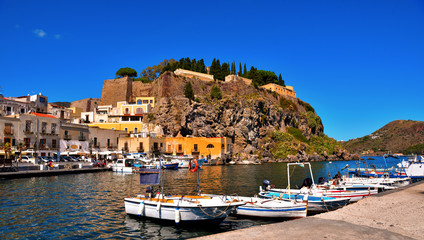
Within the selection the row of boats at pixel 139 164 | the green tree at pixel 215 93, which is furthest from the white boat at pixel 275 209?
the green tree at pixel 215 93

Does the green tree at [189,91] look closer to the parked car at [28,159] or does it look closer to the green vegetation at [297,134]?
the green vegetation at [297,134]

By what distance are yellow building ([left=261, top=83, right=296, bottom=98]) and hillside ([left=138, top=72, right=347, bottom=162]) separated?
13.4 ft

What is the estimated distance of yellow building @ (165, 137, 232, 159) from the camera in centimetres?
6750

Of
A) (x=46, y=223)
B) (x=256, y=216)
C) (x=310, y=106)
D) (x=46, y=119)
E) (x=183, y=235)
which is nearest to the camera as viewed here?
(x=183, y=235)

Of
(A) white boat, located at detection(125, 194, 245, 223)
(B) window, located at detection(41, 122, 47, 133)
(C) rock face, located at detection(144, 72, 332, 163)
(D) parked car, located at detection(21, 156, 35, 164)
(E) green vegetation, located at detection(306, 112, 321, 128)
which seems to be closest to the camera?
(A) white boat, located at detection(125, 194, 245, 223)

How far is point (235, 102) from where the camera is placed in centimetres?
8125

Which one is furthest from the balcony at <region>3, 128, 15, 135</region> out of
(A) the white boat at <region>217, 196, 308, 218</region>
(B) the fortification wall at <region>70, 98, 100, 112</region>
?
(B) the fortification wall at <region>70, 98, 100, 112</region>

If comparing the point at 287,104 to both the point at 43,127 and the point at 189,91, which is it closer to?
the point at 189,91

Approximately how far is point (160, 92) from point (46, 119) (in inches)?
1387

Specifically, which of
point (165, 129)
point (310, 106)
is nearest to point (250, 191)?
point (165, 129)

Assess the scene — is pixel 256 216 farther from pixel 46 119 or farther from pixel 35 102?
pixel 35 102

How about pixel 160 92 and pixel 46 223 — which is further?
pixel 160 92

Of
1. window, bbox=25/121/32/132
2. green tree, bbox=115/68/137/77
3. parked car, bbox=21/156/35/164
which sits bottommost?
parked car, bbox=21/156/35/164

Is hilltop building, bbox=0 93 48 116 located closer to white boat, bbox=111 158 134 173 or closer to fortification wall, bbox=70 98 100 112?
fortification wall, bbox=70 98 100 112
